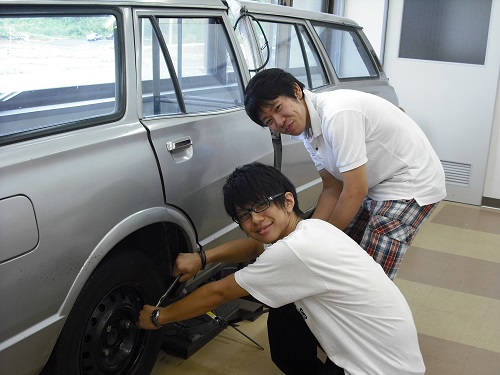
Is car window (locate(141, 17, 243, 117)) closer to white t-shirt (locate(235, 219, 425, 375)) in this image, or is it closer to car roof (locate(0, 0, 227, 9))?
car roof (locate(0, 0, 227, 9))

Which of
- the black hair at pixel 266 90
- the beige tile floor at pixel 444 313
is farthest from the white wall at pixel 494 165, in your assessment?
the black hair at pixel 266 90

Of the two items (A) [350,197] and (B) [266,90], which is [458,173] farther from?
(B) [266,90]

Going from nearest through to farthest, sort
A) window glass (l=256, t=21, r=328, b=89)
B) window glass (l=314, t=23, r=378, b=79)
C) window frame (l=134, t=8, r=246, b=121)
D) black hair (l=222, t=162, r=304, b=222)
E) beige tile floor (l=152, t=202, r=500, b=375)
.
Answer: black hair (l=222, t=162, r=304, b=222), window frame (l=134, t=8, r=246, b=121), beige tile floor (l=152, t=202, r=500, b=375), window glass (l=256, t=21, r=328, b=89), window glass (l=314, t=23, r=378, b=79)

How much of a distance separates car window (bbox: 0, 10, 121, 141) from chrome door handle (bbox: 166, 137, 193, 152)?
0.89 ft

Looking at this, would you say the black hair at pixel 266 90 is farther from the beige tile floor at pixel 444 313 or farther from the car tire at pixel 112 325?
the beige tile floor at pixel 444 313

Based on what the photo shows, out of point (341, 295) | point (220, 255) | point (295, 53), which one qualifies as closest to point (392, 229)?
point (220, 255)

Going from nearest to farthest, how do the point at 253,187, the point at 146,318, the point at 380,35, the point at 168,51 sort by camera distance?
the point at 253,187 → the point at 146,318 → the point at 168,51 → the point at 380,35

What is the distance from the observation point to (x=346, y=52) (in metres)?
5.15

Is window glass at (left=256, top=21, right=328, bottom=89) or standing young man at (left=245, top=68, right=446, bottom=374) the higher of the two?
window glass at (left=256, top=21, right=328, bottom=89)

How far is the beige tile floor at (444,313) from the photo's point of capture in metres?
3.17

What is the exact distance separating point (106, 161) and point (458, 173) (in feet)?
16.3

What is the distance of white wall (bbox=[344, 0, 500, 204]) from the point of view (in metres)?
6.29

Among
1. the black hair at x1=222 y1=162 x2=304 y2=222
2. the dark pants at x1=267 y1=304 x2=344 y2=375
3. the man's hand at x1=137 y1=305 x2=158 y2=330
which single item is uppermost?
the black hair at x1=222 y1=162 x2=304 y2=222

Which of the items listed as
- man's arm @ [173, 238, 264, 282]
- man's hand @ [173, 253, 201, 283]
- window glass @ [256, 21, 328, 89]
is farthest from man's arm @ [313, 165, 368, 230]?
→ window glass @ [256, 21, 328, 89]
